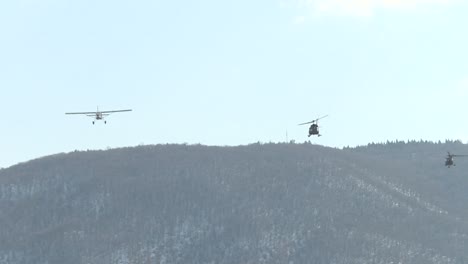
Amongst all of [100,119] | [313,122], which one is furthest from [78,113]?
[313,122]

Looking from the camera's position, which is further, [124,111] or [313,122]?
[313,122]

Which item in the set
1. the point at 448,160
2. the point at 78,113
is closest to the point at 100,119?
the point at 78,113

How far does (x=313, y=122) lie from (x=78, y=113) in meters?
28.2

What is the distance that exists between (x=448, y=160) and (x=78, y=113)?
38629 mm

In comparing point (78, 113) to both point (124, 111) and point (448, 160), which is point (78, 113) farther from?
point (448, 160)

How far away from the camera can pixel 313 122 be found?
527 ft

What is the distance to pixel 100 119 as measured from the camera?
15638 cm

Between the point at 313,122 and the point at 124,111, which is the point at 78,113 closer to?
the point at 124,111

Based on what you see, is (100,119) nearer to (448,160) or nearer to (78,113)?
(78,113)

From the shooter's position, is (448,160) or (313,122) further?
(313,122)

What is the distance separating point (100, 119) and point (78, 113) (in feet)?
26.8

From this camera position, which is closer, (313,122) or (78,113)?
(78,113)

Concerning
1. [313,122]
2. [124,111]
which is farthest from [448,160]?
[124,111]

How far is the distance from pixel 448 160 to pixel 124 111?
32.9 meters
